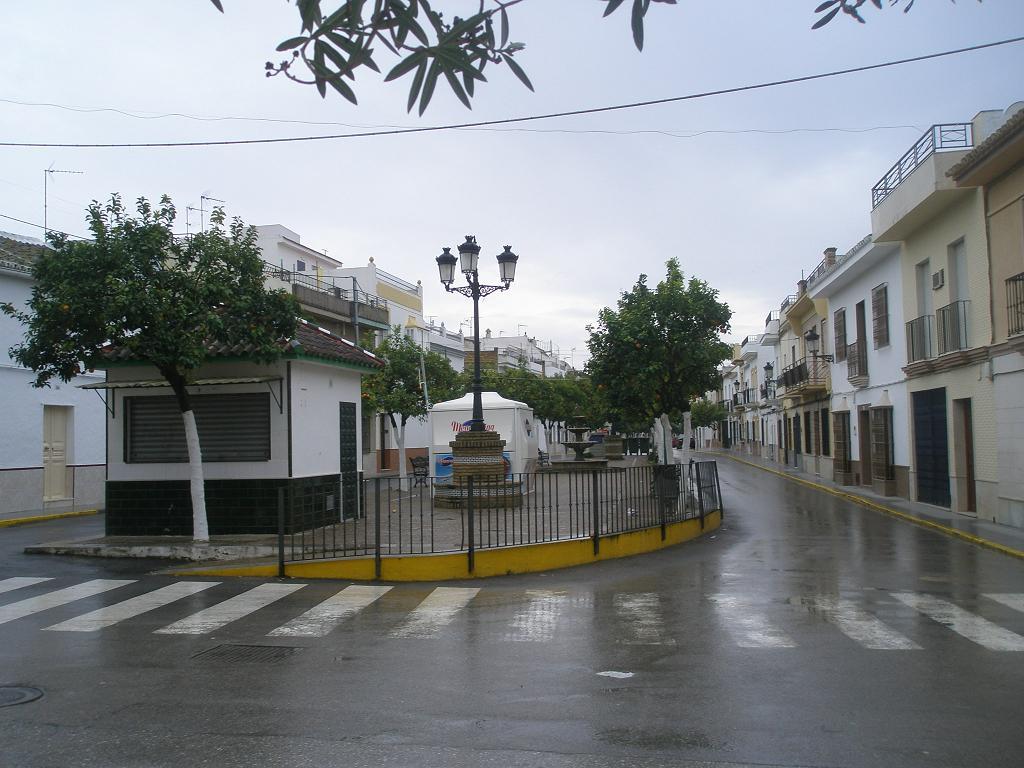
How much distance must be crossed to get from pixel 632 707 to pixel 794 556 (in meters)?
7.75

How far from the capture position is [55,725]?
16.8ft

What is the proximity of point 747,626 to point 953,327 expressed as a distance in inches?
521

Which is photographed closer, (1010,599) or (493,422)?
A: (1010,599)

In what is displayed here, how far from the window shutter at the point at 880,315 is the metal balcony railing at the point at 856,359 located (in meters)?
1.31

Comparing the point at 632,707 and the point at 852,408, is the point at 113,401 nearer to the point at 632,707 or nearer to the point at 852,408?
the point at 632,707

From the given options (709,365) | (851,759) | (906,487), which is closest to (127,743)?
(851,759)

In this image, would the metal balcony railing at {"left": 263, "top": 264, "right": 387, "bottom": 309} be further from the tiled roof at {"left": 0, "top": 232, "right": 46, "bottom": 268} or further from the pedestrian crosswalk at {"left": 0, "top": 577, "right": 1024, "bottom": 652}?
the pedestrian crosswalk at {"left": 0, "top": 577, "right": 1024, "bottom": 652}

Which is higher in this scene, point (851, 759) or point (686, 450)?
point (686, 450)

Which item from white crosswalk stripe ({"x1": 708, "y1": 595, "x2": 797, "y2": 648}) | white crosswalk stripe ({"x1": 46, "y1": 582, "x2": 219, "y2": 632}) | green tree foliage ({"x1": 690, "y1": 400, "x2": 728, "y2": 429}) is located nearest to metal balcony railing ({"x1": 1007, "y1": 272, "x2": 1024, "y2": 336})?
white crosswalk stripe ({"x1": 708, "y1": 595, "x2": 797, "y2": 648})

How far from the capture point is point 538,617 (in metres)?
8.29

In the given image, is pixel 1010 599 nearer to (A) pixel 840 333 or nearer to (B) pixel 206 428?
(B) pixel 206 428

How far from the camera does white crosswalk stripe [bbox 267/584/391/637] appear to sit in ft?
25.2

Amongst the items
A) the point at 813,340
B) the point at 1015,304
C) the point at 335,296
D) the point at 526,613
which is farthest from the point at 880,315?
the point at 335,296

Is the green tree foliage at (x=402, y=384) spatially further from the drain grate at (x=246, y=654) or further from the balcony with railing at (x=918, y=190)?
the drain grate at (x=246, y=654)
